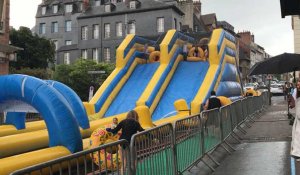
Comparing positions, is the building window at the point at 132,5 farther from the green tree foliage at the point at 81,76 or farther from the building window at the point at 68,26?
the green tree foliage at the point at 81,76

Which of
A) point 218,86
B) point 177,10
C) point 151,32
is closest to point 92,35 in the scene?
point 151,32

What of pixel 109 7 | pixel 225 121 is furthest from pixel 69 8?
pixel 225 121

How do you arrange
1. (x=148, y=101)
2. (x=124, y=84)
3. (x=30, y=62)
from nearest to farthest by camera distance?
(x=148, y=101)
(x=124, y=84)
(x=30, y=62)

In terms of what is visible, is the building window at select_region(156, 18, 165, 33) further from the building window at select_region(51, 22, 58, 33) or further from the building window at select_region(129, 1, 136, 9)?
the building window at select_region(51, 22, 58, 33)

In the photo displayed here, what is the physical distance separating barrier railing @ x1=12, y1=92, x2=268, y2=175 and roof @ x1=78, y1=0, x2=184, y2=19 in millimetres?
43296

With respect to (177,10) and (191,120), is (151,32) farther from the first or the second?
(191,120)

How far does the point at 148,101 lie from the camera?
1819 centimetres

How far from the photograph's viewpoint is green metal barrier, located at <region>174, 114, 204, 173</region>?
7160 mm

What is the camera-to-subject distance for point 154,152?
6066 millimetres

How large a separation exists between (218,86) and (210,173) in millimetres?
11342

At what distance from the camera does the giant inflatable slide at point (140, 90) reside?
9.34m

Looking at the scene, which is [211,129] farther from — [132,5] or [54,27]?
[54,27]

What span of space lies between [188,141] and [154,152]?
172 centimetres

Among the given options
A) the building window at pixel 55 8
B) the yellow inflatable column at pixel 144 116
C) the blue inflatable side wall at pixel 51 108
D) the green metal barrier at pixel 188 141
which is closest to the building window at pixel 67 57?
the building window at pixel 55 8
